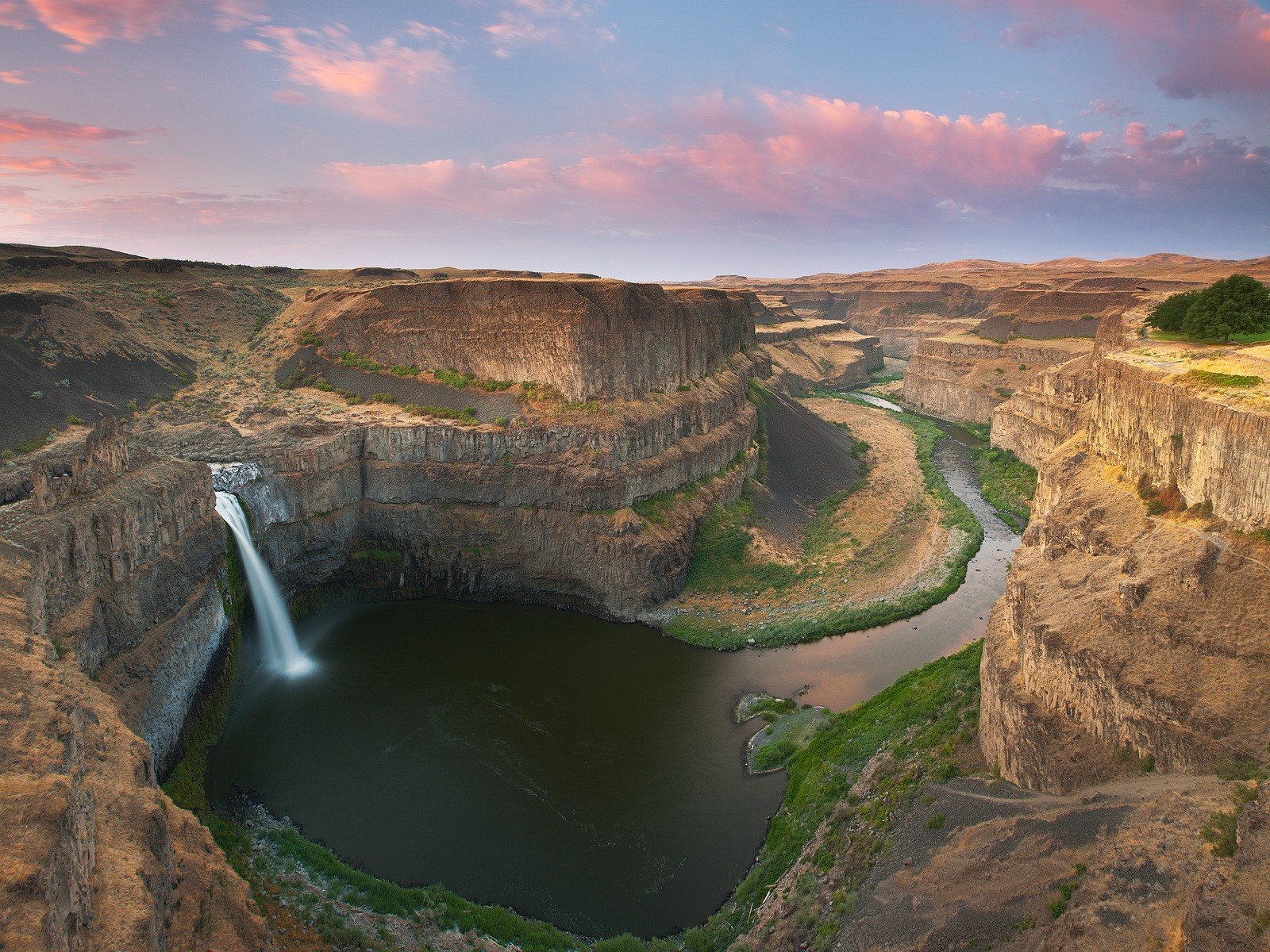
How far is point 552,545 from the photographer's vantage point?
3575cm

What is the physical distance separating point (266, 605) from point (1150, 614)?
3031 cm

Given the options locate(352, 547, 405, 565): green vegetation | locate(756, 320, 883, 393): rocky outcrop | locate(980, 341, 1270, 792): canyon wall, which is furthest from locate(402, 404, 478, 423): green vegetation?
locate(756, 320, 883, 393): rocky outcrop

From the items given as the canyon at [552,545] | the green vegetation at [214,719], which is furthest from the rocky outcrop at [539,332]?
the green vegetation at [214,719]

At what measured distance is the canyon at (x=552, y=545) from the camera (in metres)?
12.0

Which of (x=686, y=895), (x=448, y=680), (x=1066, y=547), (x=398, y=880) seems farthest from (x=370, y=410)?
(x=1066, y=547)

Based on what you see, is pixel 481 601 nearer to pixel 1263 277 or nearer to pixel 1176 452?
pixel 1176 452

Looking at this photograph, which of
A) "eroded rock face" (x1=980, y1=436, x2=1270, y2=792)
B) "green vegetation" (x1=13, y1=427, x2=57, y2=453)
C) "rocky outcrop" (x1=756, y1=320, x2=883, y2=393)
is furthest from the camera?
"rocky outcrop" (x1=756, y1=320, x2=883, y2=393)

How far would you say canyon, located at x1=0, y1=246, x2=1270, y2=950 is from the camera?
1203 centimetres

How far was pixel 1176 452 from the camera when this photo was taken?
17734 millimetres

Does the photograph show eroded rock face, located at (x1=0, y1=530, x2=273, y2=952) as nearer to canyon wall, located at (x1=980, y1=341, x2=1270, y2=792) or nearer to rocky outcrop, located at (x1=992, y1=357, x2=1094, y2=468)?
canyon wall, located at (x1=980, y1=341, x2=1270, y2=792)

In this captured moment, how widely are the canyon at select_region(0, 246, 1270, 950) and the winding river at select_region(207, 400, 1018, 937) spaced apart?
253 cm

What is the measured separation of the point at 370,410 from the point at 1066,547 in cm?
3319

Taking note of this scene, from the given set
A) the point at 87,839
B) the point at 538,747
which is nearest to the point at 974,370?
the point at 538,747

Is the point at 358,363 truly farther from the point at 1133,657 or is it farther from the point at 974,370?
the point at 974,370
